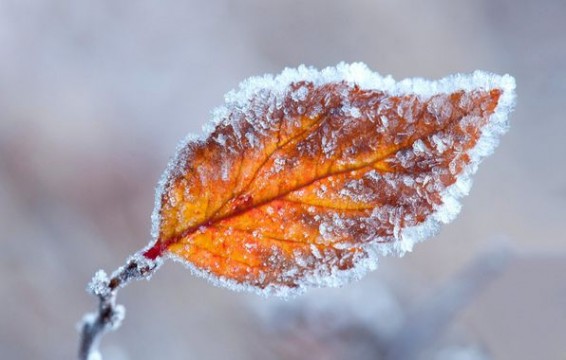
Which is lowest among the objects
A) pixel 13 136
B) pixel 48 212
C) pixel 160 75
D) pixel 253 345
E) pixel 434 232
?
pixel 434 232

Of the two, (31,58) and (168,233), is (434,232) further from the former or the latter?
(31,58)

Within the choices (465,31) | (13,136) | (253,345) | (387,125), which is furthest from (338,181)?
(465,31)

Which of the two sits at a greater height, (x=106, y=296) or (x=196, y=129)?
(x=196, y=129)

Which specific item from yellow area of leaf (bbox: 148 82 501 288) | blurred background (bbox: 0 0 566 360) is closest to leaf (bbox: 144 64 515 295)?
yellow area of leaf (bbox: 148 82 501 288)

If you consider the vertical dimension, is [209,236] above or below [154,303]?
below

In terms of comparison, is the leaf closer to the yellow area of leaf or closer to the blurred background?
the yellow area of leaf

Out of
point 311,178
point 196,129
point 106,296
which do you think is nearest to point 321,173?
point 311,178

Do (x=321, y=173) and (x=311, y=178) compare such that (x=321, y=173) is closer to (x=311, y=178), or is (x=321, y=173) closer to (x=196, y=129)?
(x=311, y=178)

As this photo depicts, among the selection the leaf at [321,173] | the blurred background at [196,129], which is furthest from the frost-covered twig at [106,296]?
the blurred background at [196,129]
